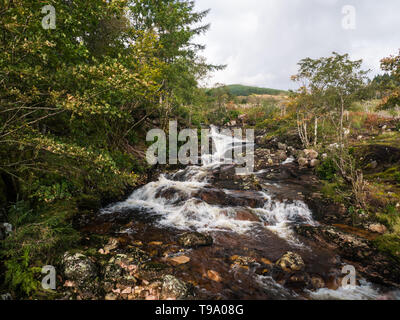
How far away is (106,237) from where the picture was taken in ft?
19.6

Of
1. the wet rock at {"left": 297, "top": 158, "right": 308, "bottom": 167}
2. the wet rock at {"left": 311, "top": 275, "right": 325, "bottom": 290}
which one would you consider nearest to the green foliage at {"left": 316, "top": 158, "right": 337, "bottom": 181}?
the wet rock at {"left": 297, "top": 158, "right": 308, "bottom": 167}

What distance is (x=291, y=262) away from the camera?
5.19 meters

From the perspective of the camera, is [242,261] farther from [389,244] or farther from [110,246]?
[389,244]

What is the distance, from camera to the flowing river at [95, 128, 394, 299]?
4.52 meters

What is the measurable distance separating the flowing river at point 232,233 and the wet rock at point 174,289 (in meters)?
0.34

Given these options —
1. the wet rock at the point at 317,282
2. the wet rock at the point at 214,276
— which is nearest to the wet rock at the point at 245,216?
the wet rock at the point at 317,282

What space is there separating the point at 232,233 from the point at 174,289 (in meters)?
3.54

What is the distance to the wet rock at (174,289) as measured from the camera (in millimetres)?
3896

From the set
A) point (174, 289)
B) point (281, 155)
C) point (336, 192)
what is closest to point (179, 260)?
point (174, 289)

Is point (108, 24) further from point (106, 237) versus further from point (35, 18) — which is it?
point (106, 237)

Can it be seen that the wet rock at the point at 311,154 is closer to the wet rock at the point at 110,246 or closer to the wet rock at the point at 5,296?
the wet rock at the point at 110,246
